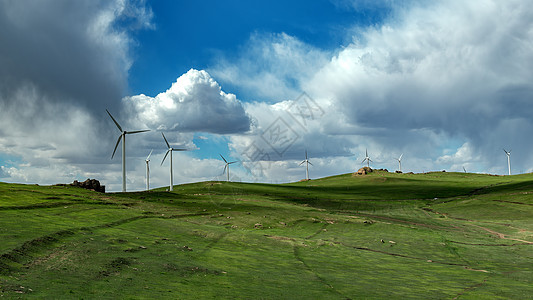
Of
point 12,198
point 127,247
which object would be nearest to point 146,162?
point 12,198

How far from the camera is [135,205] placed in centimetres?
8869

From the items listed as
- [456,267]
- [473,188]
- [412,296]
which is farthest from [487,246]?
[473,188]

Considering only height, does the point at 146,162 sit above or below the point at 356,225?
above

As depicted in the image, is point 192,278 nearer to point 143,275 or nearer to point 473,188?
point 143,275

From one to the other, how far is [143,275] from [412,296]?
1856 centimetres

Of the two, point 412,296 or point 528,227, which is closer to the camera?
point 412,296

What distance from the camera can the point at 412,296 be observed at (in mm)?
28969

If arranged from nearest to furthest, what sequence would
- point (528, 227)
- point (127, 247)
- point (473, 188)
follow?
1. point (127, 247)
2. point (528, 227)
3. point (473, 188)

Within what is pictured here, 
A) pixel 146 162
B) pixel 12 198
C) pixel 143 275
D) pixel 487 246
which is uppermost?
pixel 146 162

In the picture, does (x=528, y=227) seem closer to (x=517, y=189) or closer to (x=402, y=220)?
(x=402, y=220)

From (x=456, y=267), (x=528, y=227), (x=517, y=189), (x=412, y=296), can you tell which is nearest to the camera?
(x=412, y=296)

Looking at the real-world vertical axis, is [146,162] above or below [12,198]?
above

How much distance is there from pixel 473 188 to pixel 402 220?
103 metres

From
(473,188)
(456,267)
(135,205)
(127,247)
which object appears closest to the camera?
(127,247)
